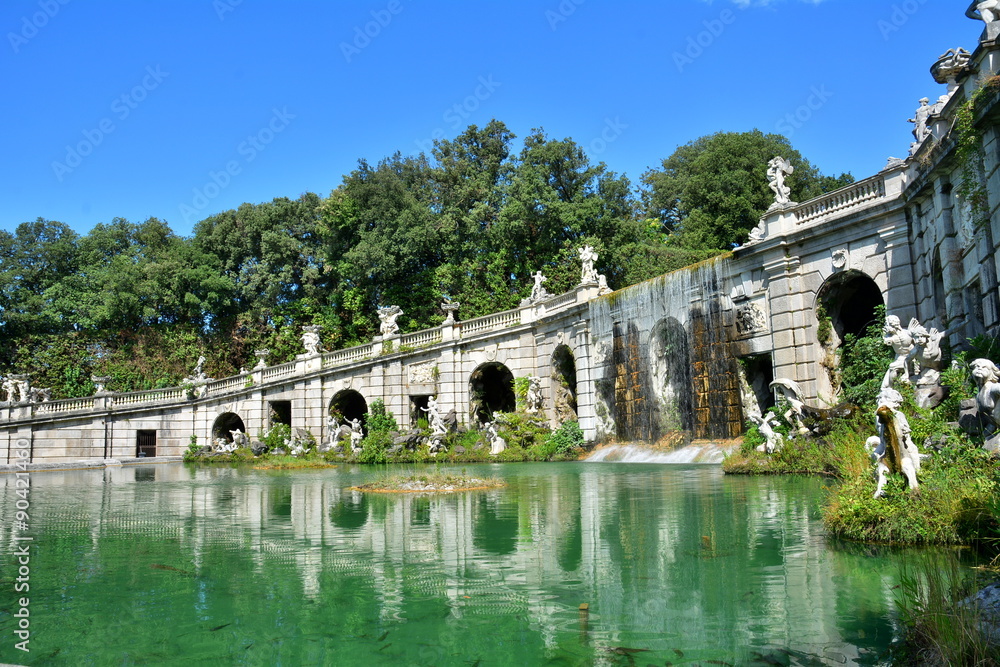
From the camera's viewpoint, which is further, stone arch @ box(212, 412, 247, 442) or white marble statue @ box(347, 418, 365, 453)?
stone arch @ box(212, 412, 247, 442)

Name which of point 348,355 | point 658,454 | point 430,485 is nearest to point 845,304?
point 658,454

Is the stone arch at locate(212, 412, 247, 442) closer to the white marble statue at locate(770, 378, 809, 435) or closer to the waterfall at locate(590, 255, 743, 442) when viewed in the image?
the waterfall at locate(590, 255, 743, 442)

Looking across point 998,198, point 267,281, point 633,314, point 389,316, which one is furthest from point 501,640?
point 267,281

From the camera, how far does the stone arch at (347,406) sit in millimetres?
37406

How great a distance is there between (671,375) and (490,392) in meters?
12.4

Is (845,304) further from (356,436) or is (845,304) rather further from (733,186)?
(356,436)

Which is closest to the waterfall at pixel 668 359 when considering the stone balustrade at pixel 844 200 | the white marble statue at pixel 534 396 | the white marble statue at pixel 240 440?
the stone balustrade at pixel 844 200

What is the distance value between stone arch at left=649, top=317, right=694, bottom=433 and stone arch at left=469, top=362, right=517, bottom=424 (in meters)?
9.27

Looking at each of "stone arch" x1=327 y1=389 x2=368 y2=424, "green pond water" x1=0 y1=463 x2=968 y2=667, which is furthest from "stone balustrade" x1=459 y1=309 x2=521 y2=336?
"green pond water" x1=0 y1=463 x2=968 y2=667

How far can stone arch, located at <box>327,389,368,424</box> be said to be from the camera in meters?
37.4

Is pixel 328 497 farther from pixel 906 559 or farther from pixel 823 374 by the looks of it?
pixel 823 374

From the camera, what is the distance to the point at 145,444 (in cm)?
3809

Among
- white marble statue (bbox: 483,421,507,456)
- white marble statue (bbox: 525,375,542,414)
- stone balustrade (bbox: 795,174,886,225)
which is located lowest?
white marble statue (bbox: 483,421,507,456)

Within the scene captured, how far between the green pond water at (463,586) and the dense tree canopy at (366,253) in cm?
2845
